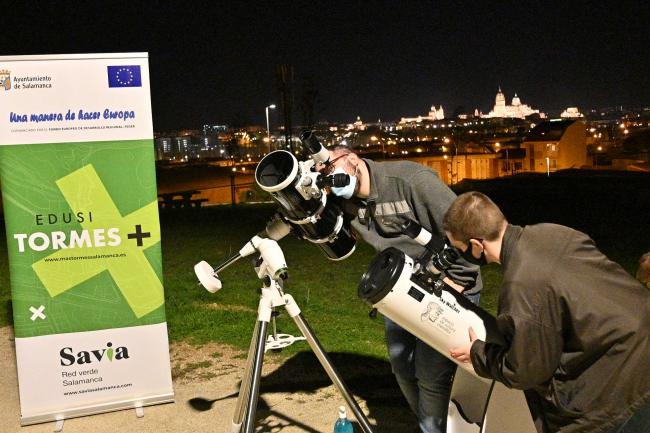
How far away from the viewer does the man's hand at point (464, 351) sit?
281cm

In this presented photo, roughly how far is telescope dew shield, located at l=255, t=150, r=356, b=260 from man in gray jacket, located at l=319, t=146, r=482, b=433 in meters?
0.11

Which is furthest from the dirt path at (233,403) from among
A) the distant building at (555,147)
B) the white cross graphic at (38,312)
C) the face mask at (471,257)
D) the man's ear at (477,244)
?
the distant building at (555,147)

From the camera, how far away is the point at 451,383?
142 inches

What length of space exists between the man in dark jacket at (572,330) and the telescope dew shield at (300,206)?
1.01m

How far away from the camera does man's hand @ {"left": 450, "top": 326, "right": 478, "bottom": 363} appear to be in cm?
281

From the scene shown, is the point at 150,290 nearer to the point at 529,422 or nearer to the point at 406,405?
the point at 406,405

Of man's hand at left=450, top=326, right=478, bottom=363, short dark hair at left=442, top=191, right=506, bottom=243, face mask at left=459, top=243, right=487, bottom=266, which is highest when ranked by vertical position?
short dark hair at left=442, top=191, right=506, bottom=243

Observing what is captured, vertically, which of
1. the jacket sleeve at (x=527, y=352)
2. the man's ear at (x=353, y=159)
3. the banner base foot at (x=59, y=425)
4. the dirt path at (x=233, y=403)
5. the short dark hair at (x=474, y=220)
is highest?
the man's ear at (x=353, y=159)

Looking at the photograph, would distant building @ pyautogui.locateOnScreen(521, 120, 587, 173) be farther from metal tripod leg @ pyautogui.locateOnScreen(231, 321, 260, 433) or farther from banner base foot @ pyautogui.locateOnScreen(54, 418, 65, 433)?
metal tripod leg @ pyautogui.locateOnScreen(231, 321, 260, 433)

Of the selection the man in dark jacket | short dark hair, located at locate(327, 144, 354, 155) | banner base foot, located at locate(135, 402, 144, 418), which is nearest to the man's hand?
the man in dark jacket

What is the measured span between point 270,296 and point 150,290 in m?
1.77

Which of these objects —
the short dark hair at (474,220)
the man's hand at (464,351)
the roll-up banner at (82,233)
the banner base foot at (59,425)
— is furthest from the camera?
the banner base foot at (59,425)

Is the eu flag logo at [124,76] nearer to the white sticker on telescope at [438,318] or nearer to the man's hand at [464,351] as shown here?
the white sticker on telescope at [438,318]

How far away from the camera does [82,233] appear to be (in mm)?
4867
